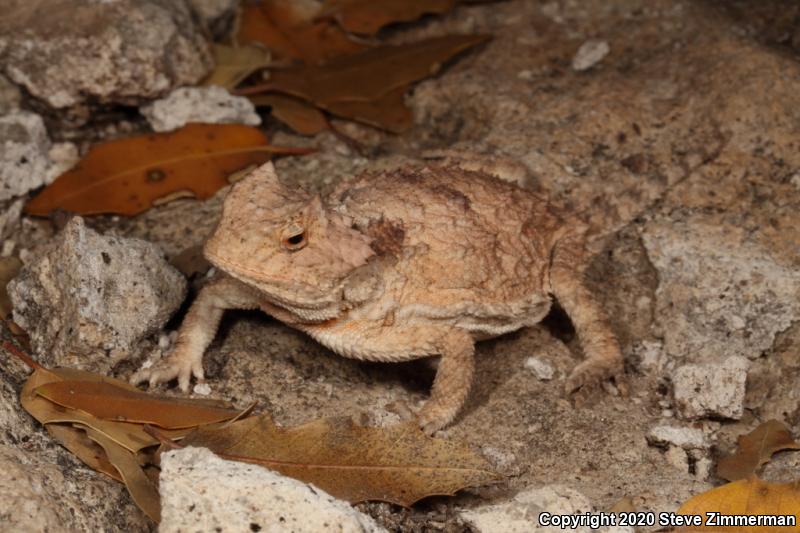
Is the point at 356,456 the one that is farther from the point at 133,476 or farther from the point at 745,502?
the point at 745,502

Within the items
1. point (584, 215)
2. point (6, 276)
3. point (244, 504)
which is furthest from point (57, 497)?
point (584, 215)

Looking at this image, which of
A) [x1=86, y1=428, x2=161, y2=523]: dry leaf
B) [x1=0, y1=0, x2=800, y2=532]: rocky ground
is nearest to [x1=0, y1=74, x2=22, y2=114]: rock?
[x1=0, y1=0, x2=800, y2=532]: rocky ground

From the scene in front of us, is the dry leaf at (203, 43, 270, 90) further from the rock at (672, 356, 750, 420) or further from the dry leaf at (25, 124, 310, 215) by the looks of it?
the rock at (672, 356, 750, 420)

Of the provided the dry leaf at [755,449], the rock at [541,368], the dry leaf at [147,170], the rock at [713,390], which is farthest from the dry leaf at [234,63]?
the dry leaf at [755,449]

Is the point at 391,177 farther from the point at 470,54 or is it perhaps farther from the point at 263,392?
the point at 470,54

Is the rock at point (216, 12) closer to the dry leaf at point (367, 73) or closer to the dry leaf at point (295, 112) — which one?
the dry leaf at point (367, 73)
